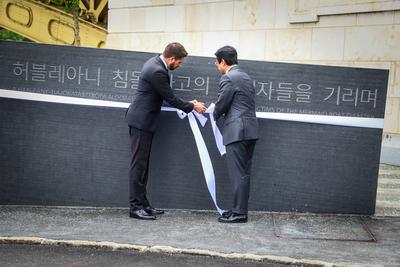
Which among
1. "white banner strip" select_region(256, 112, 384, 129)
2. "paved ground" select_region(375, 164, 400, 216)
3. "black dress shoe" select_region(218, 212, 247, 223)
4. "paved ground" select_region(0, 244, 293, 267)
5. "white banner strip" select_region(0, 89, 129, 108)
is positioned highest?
"white banner strip" select_region(0, 89, 129, 108)

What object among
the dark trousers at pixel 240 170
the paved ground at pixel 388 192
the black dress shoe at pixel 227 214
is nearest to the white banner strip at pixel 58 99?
the dark trousers at pixel 240 170

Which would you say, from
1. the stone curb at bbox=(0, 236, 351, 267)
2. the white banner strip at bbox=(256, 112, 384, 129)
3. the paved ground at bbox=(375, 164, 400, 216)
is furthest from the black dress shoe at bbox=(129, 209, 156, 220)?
the paved ground at bbox=(375, 164, 400, 216)

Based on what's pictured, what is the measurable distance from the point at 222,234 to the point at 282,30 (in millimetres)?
6404

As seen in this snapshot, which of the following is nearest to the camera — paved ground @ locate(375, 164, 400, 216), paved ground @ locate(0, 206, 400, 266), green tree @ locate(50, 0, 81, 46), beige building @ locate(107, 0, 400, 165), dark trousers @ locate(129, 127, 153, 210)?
paved ground @ locate(0, 206, 400, 266)

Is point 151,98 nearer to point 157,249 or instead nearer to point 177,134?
point 177,134

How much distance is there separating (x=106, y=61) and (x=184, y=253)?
2.64m

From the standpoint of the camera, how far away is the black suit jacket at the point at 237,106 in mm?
6156

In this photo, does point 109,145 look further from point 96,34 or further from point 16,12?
point 16,12

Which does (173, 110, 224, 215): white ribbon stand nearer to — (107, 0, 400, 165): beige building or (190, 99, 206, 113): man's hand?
(190, 99, 206, 113): man's hand

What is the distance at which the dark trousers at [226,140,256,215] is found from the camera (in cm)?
626

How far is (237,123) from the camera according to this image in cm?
620

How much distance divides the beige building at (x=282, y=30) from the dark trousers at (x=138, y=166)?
4.66 m

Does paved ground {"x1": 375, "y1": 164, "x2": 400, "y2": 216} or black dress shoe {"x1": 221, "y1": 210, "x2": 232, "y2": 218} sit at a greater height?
paved ground {"x1": 375, "y1": 164, "x2": 400, "y2": 216}

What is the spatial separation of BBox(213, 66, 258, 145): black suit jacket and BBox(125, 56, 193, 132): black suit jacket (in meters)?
0.40
